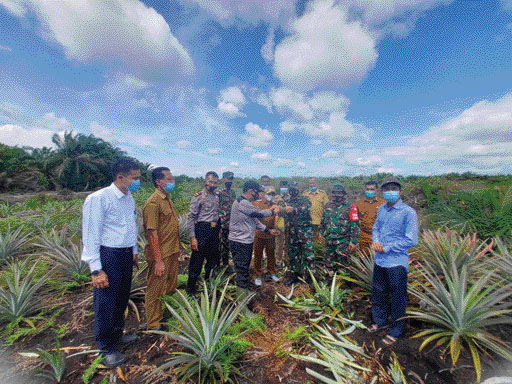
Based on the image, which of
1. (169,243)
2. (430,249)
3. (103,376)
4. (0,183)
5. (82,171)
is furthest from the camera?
(82,171)

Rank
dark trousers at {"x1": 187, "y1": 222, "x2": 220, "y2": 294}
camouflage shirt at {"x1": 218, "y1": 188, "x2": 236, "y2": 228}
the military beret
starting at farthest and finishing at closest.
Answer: the military beret
camouflage shirt at {"x1": 218, "y1": 188, "x2": 236, "y2": 228}
dark trousers at {"x1": 187, "y1": 222, "x2": 220, "y2": 294}

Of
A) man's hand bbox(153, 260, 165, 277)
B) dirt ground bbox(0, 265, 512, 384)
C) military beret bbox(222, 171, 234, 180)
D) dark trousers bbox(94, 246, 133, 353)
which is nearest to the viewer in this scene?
dirt ground bbox(0, 265, 512, 384)

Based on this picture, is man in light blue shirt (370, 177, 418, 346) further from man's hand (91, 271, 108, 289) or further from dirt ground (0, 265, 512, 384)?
man's hand (91, 271, 108, 289)

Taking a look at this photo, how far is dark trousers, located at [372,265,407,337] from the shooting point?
2.77 m

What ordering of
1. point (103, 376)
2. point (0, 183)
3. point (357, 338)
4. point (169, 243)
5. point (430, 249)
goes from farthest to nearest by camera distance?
point (0, 183) → point (430, 249) → point (169, 243) → point (357, 338) → point (103, 376)

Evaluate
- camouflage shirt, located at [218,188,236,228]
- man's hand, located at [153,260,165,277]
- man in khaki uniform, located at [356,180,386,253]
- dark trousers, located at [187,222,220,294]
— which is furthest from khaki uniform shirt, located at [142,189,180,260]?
man in khaki uniform, located at [356,180,386,253]

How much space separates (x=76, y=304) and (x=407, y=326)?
4712 mm

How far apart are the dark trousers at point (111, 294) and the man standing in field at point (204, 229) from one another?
1.21 metres

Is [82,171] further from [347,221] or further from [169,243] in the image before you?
[347,221]

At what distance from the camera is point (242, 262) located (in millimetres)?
3719

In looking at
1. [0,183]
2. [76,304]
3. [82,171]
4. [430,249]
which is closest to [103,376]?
[76,304]

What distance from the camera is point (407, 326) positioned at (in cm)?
294

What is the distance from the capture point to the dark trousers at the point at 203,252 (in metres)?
3.83

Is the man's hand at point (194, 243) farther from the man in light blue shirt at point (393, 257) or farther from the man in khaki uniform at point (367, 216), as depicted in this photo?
the man in khaki uniform at point (367, 216)
